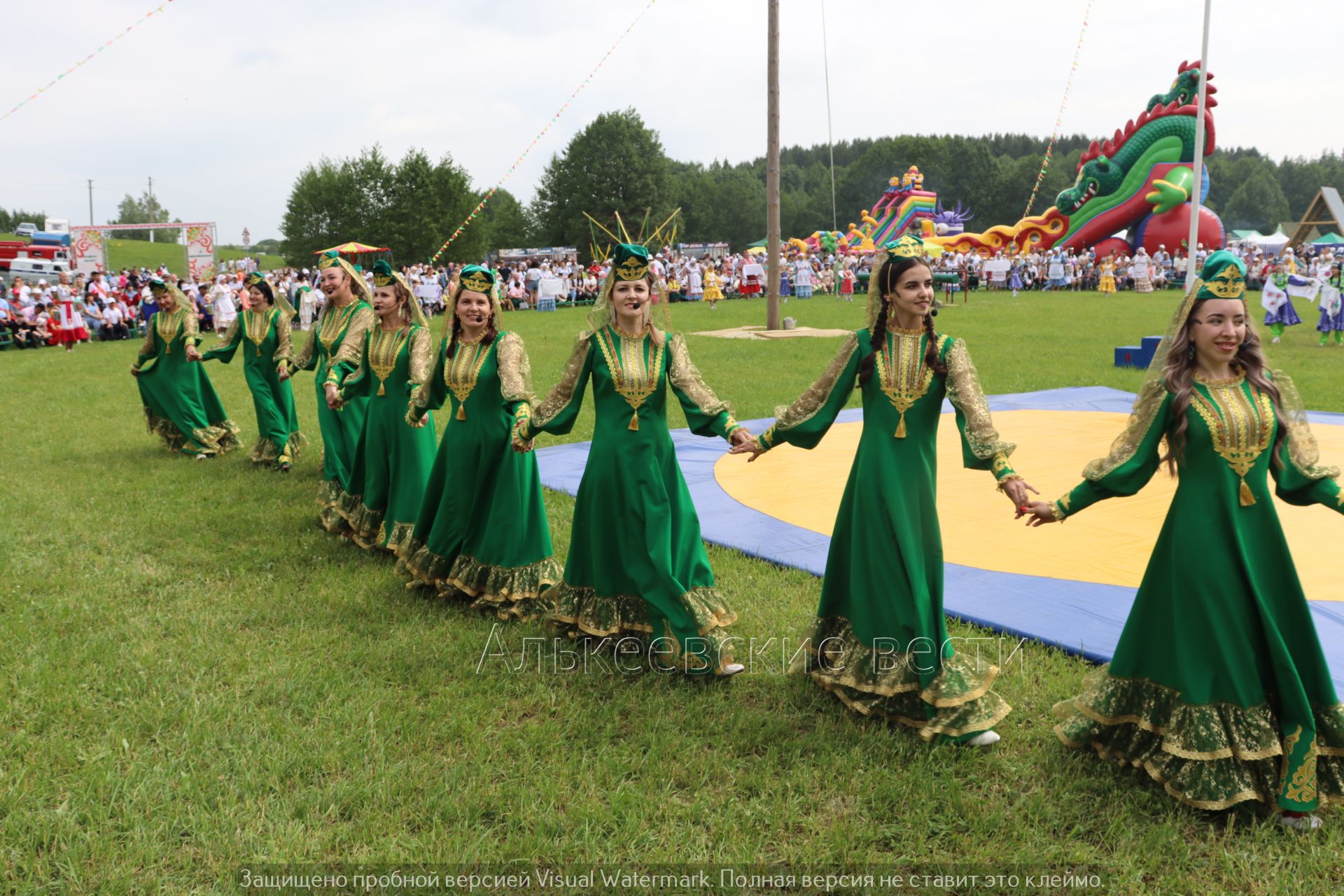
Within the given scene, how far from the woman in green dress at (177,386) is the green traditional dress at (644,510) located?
697cm

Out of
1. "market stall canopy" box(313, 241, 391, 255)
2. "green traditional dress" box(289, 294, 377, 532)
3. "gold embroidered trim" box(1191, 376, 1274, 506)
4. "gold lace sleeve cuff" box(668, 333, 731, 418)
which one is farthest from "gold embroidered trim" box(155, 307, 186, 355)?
"gold embroidered trim" box(1191, 376, 1274, 506)

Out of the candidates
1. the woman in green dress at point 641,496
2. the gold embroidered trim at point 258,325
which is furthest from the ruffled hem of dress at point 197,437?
the woman in green dress at point 641,496

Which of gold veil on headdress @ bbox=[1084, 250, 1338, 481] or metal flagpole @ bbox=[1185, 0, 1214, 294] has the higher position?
metal flagpole @ bbox=[1185, 0, 1214, 294]

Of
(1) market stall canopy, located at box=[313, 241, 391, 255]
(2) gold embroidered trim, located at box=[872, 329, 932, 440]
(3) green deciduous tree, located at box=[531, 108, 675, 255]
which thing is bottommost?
(2) gold embroidered trim, located at box=[872, 329, 932, 440]

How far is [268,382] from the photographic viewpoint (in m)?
9.70

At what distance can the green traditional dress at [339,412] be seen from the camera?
23.2 ft

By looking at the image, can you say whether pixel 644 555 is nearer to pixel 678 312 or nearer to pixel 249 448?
pixel 249 448

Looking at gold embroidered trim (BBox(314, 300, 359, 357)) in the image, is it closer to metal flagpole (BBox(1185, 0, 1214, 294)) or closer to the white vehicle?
metal flagpole (BBox(1185, 0, 1214, 294))

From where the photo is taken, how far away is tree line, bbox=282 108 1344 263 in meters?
50.3

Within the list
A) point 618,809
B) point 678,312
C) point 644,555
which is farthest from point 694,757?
point 678,312

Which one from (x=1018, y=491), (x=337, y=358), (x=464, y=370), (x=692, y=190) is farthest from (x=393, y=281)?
(x=692, y=190)

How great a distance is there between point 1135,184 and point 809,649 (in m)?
37.8

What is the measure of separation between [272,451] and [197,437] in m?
1.18

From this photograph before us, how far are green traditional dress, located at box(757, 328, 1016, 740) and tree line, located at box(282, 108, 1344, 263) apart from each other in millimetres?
24288
